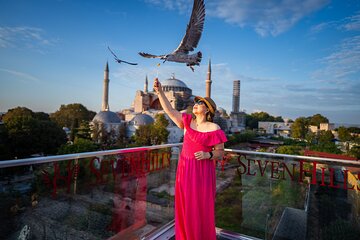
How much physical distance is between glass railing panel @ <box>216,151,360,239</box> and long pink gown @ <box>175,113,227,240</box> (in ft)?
2.02

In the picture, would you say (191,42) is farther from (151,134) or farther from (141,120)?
(141,120)

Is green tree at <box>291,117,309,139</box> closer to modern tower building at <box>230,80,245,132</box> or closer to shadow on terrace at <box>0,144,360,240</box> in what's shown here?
modern tower building at <box>230,80,245,132</box>

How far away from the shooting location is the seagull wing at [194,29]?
202 centimetres

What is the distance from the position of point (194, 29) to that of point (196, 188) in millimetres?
1419

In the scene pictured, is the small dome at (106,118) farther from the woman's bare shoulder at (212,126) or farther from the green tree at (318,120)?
the green tree at (318,120)

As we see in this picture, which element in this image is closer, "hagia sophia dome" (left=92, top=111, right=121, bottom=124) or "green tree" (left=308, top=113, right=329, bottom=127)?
"hagia sophia dome" (left=92, top=111, right=121, bottom=124)

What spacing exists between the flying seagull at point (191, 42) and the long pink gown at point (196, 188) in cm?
65

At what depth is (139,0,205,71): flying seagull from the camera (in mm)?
2033

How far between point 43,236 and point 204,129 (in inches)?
63.5

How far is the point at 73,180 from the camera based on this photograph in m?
2.00

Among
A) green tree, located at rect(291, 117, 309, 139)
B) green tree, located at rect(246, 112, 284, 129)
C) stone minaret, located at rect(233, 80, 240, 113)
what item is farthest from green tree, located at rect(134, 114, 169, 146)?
green tree, located at rect(246, 112, 284, 129)

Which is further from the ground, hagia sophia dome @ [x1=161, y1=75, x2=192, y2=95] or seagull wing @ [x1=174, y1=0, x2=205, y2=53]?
hagia sophia dome @ [x1=161, y1=75, x2=192, y2=95]

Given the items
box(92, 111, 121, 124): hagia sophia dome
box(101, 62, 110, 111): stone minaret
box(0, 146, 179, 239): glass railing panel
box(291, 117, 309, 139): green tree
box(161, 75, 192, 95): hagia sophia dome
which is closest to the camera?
→ box(0, 146, 179, 239): glass railing panel

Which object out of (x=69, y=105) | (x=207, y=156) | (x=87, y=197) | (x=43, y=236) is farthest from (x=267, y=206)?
(x=69, y=105)
